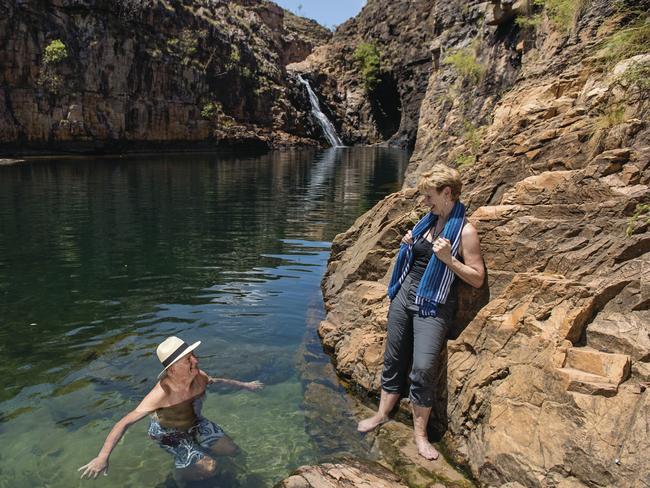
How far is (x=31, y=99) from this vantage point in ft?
151

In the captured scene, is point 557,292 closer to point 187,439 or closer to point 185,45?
point 187,439

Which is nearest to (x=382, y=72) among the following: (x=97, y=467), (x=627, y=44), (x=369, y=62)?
(x=369, y=62)

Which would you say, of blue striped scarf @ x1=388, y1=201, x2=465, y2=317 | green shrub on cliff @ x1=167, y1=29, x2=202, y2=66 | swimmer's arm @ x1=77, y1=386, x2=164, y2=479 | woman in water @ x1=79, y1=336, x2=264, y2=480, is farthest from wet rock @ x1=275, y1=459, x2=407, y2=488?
green shrub on cliff @ x1=167, y1=29, x2=202, y2=66

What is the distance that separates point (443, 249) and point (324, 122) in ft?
244

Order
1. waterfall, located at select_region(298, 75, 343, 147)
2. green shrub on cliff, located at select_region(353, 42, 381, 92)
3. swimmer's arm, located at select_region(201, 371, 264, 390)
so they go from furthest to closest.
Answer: waterfall, located at select_region(298, 75, 343, 147) → green shrub on cliff, located at select_region(353, 42, 381, 92) → swimmer's arm, located at select_region(201, 371, 264, 390)

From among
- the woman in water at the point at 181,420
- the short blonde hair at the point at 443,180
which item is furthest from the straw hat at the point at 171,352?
the short blonde hair at the point at 443,180

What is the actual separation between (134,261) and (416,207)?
7937 millimetres

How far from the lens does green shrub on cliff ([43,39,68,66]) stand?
152 feet

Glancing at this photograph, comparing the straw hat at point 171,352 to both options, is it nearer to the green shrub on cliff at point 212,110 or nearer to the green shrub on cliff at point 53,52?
the green shrub on cliff at point 53,52

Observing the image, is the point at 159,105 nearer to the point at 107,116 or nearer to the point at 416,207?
the point at 107,116

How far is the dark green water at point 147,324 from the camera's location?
5414mm

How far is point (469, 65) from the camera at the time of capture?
1911cm

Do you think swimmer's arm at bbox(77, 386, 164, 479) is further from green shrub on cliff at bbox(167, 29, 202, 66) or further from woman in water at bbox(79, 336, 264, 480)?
green shrub on cliff at bbox(167, 29, 202, 66)

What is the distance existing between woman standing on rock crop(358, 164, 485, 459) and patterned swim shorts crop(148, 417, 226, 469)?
7.04ft
